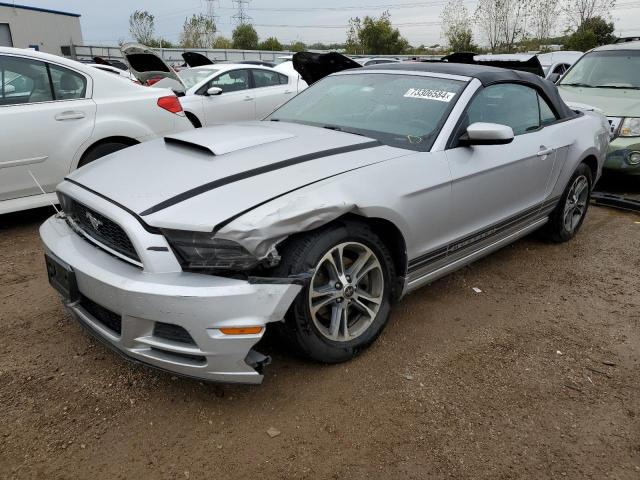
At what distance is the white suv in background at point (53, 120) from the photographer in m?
4.32

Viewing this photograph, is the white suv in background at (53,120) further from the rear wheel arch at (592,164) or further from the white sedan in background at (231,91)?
the rear wheel arch at (592,164)

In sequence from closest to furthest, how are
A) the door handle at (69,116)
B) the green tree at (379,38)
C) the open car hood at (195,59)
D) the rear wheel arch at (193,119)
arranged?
the door handle at (69,116) < the rear wheel arch at (193,119) < the open car hood at (195,59) < the green tree at (379,38)

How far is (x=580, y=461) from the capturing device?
7.26 ft

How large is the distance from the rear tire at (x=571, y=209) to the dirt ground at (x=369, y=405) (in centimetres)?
118

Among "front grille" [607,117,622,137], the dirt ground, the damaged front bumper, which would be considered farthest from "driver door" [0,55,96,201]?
"front grille" [607,117,622,137]

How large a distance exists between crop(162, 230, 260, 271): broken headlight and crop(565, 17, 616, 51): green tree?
1211 inches

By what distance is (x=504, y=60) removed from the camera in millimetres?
4758

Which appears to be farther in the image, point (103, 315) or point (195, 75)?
point (195, 75)

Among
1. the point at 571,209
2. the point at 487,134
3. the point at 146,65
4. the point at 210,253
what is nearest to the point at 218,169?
the point at 210,253

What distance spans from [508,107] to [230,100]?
5.38 meters

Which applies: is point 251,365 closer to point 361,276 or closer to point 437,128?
point 361,276

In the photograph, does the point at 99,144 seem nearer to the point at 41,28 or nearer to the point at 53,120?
the point at 53,120

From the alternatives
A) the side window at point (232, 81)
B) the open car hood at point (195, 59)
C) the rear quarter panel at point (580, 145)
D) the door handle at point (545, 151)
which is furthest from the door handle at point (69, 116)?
the open car hood at point (195, 59)

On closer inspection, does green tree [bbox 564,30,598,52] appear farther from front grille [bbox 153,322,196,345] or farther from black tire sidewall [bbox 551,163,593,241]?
front grille [bbox 153,322,196,345]
